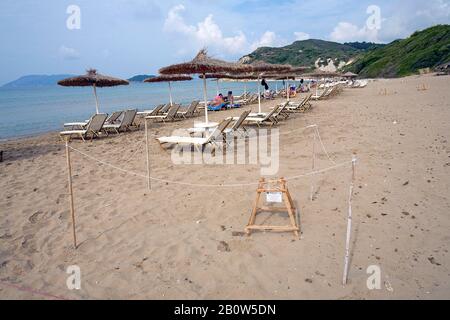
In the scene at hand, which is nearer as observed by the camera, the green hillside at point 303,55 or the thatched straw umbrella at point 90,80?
the thatched straw umbrella at point 90,80

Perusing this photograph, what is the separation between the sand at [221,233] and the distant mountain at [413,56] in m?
50.5

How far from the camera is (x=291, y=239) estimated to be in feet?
11.1

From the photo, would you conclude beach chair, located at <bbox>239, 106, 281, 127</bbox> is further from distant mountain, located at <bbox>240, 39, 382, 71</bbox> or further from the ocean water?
distant mountain, located at <bbox>240, 39, 382, 71</bbox>

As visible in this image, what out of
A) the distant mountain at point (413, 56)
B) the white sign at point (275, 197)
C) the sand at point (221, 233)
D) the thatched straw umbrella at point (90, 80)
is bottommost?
the sand at point (221, 233)

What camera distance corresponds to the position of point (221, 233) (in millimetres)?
3561

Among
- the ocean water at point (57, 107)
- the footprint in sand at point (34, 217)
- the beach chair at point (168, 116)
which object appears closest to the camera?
the footprint in sand at point (34, 217)

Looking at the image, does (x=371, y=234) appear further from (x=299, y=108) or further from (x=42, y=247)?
(x=299, y=108)

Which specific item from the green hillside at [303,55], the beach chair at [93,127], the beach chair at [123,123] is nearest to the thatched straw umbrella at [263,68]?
the beach chair at [123,123]

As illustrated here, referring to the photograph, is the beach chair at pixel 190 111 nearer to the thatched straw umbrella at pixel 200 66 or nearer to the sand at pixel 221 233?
the thatched straw umbrella at pixel 200 66

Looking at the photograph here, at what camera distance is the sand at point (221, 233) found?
107 inches

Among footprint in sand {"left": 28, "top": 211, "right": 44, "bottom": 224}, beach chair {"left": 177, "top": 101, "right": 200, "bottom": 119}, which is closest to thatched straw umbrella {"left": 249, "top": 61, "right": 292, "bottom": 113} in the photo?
beach chair {"left": 177, "top": 101, "right": 200, "bottom": 119}

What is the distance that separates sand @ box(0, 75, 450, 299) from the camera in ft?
8.95

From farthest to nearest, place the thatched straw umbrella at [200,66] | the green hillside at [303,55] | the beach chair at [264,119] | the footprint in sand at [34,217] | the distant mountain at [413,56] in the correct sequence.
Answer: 1. the green hillside at [303,55]
2. the distant mountain at [413,56]
3. the beach chair at [264,119]
4. the thatched straw umbrella at [200,66]
5. the footprint in sand at [34,217]

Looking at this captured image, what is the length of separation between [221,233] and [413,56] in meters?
59.6
